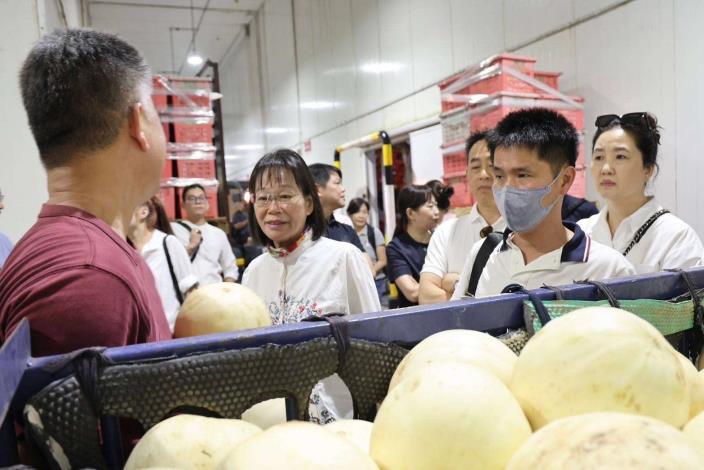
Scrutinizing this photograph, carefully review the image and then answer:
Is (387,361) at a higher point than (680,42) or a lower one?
lower

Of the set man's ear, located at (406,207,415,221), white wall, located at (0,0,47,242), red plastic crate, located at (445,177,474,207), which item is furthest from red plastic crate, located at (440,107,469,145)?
white wall, located at (0,0,47,242)

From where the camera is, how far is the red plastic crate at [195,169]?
5.55 m

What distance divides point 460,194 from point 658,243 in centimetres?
239

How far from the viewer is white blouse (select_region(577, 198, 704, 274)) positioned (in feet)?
7.23

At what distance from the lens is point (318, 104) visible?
970cm

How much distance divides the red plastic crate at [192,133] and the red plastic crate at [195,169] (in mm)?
216

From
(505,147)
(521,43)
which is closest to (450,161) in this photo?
(521,43)

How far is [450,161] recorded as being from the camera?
479cm

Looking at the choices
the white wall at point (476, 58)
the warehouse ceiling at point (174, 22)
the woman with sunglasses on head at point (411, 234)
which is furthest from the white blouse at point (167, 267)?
the warehouse ceiling at point (174, 22)

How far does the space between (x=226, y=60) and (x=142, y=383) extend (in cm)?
1583

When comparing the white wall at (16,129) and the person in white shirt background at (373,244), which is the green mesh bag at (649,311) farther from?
the person in white shirt background at (373,244)

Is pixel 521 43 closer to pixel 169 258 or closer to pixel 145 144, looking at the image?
pixel 169 258

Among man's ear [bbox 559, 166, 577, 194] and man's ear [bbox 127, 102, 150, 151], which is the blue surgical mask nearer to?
man's ear [bbox 559, 166, 577, 194]

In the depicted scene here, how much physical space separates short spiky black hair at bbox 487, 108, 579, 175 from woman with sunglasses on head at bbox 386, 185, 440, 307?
5.79ft
